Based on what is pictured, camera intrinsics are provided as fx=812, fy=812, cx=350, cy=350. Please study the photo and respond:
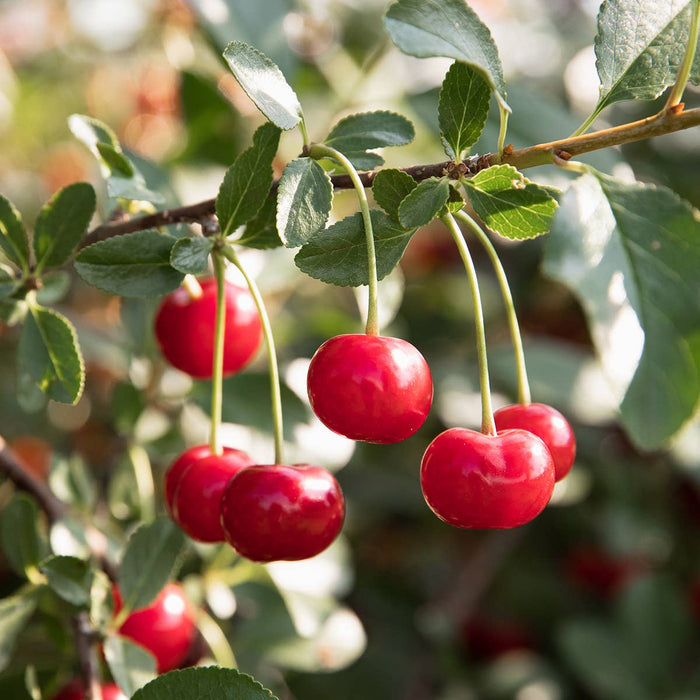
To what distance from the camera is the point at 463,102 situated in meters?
0.61

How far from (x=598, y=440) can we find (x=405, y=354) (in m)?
1.35

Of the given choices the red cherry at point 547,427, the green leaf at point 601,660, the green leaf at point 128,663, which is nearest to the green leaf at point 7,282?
the green leaf at point 128,663

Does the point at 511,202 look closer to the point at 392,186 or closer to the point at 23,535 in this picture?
the point at 392,186

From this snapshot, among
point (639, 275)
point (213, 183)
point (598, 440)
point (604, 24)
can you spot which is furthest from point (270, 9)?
point (598, 440)

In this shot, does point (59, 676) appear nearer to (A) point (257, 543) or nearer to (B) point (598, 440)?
(A) point (257, 543)

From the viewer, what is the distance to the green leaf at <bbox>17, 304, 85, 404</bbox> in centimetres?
67

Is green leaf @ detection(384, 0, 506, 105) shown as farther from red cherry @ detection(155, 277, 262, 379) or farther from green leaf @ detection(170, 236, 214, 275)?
red cherry @ detection(155, 277, 262, 379)

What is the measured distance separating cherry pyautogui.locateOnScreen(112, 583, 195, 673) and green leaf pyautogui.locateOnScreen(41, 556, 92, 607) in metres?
0.10

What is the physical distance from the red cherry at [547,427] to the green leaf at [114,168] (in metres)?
0.35

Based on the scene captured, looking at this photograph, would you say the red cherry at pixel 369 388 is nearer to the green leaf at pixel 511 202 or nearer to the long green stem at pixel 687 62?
the green leaf at pixel 511 202

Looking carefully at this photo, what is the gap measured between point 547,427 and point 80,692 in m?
0.54

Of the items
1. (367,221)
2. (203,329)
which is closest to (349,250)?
(367,221)

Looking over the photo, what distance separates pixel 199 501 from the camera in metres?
0.70

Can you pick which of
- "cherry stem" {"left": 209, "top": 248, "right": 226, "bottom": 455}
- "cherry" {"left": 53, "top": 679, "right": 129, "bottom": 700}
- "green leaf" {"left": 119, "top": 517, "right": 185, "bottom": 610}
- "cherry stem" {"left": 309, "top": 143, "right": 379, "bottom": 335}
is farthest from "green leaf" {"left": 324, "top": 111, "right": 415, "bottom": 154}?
"cherry" {"left": 53, "top": 679, "right": 129, "bottom": 700}
